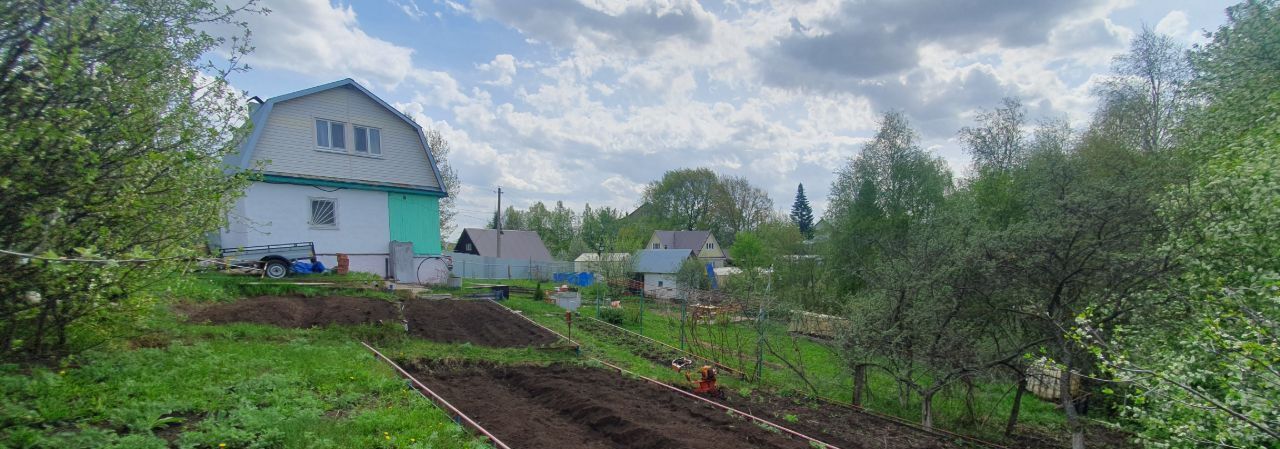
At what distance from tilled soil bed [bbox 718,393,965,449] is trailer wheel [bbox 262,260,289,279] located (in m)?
11.1

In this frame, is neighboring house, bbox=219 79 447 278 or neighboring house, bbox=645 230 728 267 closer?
neighboring house, bbox=219 79 447 278

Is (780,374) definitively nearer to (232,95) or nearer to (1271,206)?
(1271,206)

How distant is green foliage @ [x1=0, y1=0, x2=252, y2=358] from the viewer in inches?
153

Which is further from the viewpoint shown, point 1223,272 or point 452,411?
point 452,411

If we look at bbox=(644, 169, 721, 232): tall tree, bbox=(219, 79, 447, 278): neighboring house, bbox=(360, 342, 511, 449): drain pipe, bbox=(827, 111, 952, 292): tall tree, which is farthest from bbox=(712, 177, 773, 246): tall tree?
bbox=(360, 342, 511, 449): drain pipe

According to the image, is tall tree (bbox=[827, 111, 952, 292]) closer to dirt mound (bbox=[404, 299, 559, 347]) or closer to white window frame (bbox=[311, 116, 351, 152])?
dirt mound (bbox=[404, 299, 559, 347])

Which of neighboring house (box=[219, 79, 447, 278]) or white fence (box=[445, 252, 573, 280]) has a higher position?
neighboring house (box=[219, 79, 447, 278])

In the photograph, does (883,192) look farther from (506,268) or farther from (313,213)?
(506,268)

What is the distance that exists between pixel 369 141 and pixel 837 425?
577 inches

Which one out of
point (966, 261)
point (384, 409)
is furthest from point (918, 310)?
point (384, 409)

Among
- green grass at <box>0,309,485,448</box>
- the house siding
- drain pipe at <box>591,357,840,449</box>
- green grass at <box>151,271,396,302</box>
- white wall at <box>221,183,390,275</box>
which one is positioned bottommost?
drain pipe at <box>591,357,840,449</box>

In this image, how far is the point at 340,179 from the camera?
50.8ft

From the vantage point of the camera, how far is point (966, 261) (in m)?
8.16

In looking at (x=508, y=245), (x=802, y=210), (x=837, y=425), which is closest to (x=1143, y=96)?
(x=837, y=425)
